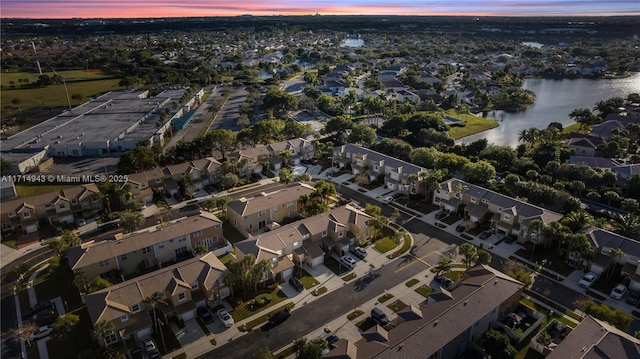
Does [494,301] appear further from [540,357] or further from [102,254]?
[102,254]

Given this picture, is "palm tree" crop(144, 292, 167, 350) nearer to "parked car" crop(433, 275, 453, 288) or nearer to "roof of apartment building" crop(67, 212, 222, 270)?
"roof of apartment building" crop(67, 212, 222, 270)

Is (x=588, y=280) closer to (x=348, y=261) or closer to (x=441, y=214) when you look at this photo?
(x=441, y=214)

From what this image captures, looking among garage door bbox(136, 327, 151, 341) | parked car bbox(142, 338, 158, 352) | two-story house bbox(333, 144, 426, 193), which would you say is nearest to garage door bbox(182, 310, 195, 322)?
garage door bbox(136, 327, 151, 341)

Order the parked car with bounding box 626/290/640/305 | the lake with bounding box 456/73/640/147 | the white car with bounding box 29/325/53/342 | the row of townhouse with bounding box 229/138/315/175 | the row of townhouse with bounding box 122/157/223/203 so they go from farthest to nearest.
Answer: the lake with bounding box 456/73/640/147 → the row of townhouse with bounding box 229/138/315/175 → the row of townhouse with bounding box 122/157/223/203 → the parked car with bounding box 626/290/640/305 → the white car with bounding box 29/325/53/342

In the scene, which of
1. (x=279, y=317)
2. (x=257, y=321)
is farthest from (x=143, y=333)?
(x=279, y=317)

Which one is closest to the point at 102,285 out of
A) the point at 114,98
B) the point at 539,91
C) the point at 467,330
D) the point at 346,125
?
the point at 467,330
